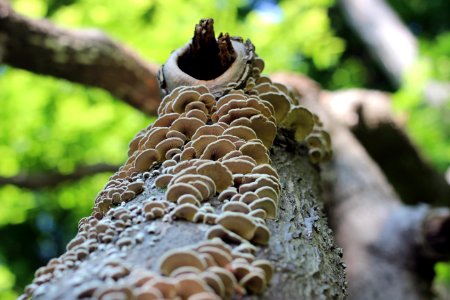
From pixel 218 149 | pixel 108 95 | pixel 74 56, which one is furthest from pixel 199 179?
pixel 108 95

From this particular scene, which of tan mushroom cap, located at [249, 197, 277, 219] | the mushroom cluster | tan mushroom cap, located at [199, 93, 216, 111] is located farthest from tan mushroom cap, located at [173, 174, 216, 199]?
tan mushroom cap, located at [199, 93, 216, 111]

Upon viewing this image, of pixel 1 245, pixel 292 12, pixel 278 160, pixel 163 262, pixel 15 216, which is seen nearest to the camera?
pixel 163 262

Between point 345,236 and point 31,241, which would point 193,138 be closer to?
point 345,236

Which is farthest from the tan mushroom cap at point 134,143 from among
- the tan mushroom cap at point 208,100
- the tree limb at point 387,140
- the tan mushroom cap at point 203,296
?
the tree limb at point 387,140

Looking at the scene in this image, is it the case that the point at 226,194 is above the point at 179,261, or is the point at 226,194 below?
above

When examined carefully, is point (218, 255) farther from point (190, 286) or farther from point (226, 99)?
point (226, 99)

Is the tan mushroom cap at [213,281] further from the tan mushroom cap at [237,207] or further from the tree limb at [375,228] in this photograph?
the tree limb at [375,228]

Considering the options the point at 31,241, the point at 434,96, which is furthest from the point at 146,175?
the point at 31,241
